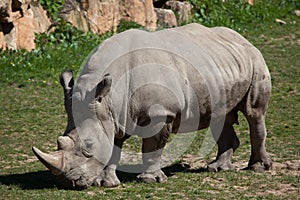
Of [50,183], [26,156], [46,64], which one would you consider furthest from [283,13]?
[50,183]

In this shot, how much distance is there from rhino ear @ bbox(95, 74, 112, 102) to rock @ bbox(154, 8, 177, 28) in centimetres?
1102

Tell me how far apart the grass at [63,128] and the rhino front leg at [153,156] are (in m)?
0.13

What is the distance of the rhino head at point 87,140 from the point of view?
23.4ft

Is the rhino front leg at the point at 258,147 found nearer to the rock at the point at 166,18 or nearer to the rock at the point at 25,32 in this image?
the rock at the point at 25,32

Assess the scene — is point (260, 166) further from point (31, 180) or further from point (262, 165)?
point (31, 180)

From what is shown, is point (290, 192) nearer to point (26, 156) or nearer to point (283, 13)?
point (26, 156)

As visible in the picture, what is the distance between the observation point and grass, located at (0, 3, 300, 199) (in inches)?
294

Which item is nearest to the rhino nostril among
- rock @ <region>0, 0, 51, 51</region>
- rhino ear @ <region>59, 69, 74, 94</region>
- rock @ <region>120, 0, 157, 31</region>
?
rhino ear @ <region>59, 69, 74, 94</region>

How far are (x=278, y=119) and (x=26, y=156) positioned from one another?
177 inches

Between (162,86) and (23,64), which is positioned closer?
(162,86)

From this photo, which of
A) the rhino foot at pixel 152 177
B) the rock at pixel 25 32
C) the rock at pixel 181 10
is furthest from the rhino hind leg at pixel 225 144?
the rock at pixel 181 10

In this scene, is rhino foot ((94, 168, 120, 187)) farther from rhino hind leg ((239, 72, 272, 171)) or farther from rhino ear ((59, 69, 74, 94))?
rhino hind leg ((239, 72, 272, 171))

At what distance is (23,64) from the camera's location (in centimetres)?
1393

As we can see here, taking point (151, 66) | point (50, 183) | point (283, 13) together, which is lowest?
point (283, 13)
